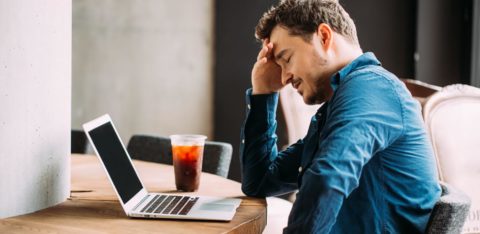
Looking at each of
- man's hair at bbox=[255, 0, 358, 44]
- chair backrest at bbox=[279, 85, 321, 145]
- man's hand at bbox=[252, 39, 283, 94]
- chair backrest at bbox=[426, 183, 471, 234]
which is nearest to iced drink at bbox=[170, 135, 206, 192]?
man's hand at bbox=[252, 39, 283, 94]

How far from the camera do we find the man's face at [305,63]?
1482mm

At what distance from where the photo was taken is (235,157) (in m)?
4.32

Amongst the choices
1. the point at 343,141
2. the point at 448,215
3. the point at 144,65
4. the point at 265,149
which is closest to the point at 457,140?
the point at 265,149

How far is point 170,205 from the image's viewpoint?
144 centimetres

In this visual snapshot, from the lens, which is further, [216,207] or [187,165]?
[187,165]

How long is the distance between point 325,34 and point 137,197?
62cm

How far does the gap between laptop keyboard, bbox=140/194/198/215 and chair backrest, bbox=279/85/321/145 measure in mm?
1703

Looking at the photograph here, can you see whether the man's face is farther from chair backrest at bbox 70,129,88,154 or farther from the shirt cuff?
chair backrest at bbox 70,129,88,154

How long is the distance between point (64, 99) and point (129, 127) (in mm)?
2901

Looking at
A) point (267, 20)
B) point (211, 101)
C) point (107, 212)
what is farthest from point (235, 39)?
point (107, 212)

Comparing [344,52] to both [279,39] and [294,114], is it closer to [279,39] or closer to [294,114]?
[279,39]

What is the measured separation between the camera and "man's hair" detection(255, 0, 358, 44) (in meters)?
1.49

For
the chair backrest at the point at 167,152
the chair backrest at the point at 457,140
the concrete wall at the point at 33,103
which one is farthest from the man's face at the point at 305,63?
the chair backrest at the point at 167,152

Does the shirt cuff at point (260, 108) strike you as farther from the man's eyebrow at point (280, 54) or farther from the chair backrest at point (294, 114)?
the chair backrest at point (294, 114)
